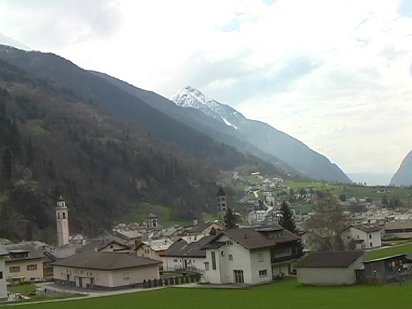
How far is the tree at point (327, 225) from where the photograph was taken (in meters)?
77.9

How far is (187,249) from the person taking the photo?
276ft

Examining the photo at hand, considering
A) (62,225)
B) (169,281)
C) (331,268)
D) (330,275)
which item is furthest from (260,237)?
(62,225)

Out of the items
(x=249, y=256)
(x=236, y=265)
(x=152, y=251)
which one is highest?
(x=152, y=251)

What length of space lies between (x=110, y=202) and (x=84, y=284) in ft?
378

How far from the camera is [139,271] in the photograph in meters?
68.0

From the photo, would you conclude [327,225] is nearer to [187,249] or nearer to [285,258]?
[285,258]

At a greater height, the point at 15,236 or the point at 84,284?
the point at 15,236

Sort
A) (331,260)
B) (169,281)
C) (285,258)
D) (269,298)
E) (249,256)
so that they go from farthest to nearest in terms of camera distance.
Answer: (169,281) < (285,258) < (249,256) < (331,260) < (269,298)

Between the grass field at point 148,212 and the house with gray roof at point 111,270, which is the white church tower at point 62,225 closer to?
the grass field at point 148,212

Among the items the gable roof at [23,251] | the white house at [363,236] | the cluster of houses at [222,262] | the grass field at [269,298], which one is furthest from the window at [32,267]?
the white house at [363,236]

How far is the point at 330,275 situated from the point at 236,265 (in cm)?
Result: 1257

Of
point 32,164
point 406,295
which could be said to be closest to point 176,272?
point 406,295

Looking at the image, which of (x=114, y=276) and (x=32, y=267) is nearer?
(x=114, y=276)

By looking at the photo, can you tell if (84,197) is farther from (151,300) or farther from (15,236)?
(151,300)
